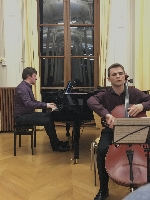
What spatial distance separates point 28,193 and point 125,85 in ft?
4.19

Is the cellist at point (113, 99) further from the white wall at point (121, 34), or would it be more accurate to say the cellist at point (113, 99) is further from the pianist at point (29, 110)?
the white wall at point (121, 34)

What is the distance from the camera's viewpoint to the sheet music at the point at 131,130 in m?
1.82

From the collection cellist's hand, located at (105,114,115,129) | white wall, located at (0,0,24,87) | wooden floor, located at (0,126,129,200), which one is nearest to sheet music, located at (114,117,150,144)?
cellist's hand, located at (105,114,115,129)

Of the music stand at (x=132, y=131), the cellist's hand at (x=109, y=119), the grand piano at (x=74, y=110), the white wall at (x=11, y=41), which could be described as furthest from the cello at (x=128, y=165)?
the white wall at (x=11, y=41)

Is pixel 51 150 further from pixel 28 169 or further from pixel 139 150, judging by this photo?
pixel 139 150

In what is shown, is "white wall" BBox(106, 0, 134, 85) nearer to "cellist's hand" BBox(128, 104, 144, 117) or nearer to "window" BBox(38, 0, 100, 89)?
"window" BBox(38, 0, 100, 89)

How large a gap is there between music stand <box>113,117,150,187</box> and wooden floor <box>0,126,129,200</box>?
2.68ft

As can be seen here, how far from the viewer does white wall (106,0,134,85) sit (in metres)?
5.42

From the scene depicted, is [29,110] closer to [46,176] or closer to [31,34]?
[46,176]

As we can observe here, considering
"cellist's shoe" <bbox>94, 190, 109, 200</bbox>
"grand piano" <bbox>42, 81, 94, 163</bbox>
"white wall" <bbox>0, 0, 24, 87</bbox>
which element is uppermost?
"white wall" <bbox>0, 0, 24, 87</bbox>

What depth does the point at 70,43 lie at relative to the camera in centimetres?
562

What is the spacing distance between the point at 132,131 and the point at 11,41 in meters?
4.09

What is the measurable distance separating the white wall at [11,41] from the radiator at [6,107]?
0.73 feet

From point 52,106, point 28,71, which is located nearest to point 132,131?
point 52,106
